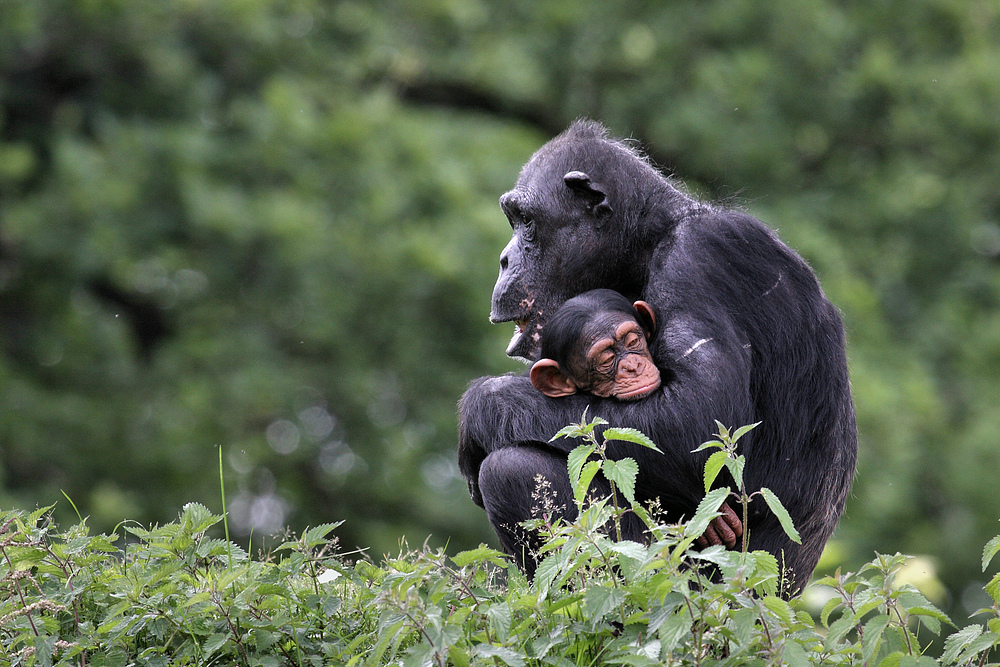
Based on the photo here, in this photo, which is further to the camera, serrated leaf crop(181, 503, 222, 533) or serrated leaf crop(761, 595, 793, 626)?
serrated leaf crop(181, 503, 222, 533)

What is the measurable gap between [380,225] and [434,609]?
8.42 m

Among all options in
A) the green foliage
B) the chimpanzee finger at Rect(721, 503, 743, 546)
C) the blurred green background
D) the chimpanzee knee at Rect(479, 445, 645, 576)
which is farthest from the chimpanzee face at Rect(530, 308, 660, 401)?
the blurred green background

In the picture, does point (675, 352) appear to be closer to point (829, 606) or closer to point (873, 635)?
point (829, 606)

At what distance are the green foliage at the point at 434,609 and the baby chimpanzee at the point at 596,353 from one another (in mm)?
655

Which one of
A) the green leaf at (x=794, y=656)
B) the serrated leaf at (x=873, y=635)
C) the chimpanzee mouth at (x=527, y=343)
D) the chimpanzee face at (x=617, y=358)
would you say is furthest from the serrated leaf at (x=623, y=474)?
the chimpanzee mouth at (x=527, y=343)

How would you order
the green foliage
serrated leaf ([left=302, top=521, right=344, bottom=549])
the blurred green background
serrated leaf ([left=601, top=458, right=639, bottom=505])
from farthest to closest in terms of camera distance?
the blurred green background < serrated leaf ([left=302, top=521, right=344, bottom=549]) < serrated leaf ([left=601, top=458, right=639, bottom=505]) < the green foliage

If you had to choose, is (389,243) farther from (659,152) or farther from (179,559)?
(179,559)

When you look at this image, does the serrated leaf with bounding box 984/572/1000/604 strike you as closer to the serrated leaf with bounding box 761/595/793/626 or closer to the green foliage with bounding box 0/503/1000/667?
the green foliage with bounding box 0/503/1000/667

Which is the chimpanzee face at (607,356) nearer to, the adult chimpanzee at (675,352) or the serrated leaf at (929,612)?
the adult chimpanzee at (675,352)

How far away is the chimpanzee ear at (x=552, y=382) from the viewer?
11.5 ft

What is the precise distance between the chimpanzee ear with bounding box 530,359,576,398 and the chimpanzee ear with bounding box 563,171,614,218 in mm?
602

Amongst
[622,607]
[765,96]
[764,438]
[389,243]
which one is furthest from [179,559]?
[765,96]

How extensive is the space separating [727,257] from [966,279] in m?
10.1

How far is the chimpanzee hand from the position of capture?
3.32 meters
